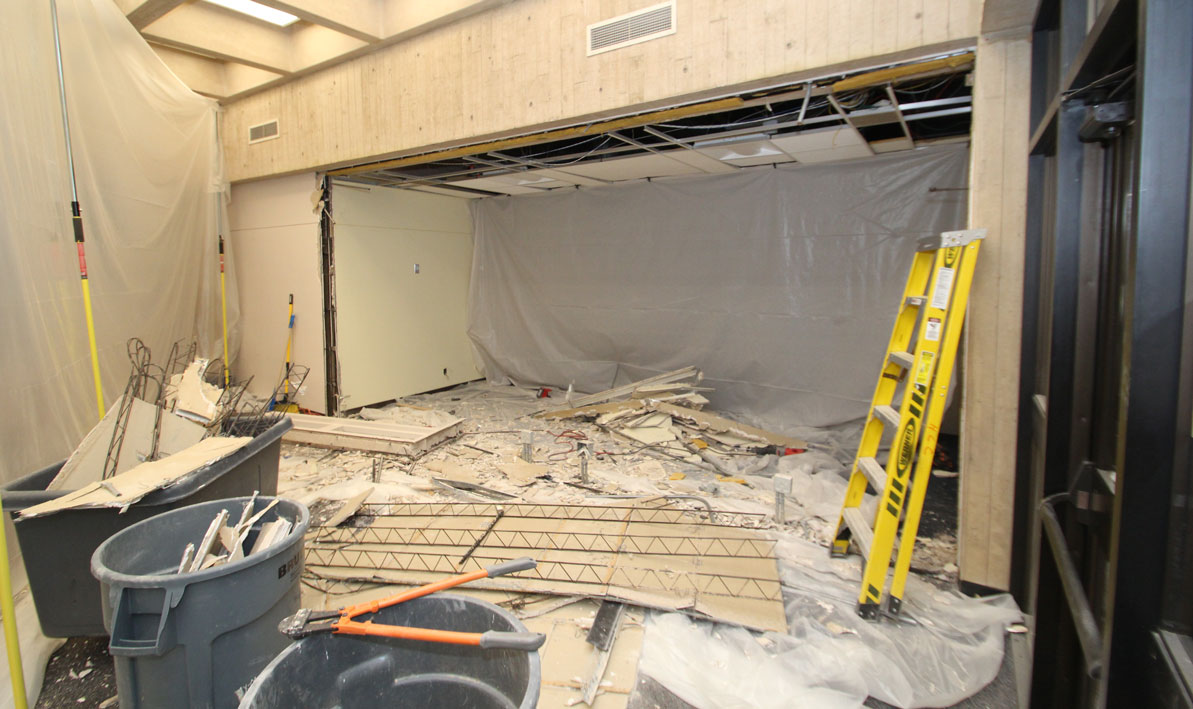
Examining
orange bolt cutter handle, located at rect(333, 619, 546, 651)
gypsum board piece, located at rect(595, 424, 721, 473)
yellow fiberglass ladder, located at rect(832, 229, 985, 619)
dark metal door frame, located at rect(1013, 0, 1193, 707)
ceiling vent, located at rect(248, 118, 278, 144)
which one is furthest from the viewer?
ceiling vent, located at rect(248, 118, 278, 144)

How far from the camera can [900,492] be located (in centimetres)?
208

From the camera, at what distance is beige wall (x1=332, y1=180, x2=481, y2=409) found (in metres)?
5.11

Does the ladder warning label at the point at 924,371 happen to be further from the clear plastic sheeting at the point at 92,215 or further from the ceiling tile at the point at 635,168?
the clear plastic sheeting at the point at 92,215

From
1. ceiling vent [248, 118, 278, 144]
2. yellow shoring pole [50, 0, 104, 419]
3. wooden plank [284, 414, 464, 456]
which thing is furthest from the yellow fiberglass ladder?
ceiling vent [248, 118, 278, 144]

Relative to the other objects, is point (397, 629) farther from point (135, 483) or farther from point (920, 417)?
point (920, 417)

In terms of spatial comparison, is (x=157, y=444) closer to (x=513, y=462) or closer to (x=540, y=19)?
(x=513, y=462)

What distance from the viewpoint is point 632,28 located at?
294cm

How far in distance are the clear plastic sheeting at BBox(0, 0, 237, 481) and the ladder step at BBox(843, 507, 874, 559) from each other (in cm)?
346

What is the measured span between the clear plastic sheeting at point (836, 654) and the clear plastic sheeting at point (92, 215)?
9.18 feet

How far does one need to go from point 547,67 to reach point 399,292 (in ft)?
10.1

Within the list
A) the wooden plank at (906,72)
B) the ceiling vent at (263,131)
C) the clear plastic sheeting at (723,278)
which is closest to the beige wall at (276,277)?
the ceiling vent at (263,131)

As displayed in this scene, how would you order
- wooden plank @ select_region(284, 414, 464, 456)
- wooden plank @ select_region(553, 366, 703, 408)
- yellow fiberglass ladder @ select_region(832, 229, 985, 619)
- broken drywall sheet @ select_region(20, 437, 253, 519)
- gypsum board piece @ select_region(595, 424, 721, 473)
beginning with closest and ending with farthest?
broken drywall sheet @ select_region(20, 437, 253, 519) < yellow fiberglass ladder @ select_region(832, 229, 985, 619) < gypsum board piece @ select_region(595, 424, 721, 473) < wooden plank @ select_region(284, 414, 464, 456) < wooden plank @ select_region(553, 366, 703, 408)

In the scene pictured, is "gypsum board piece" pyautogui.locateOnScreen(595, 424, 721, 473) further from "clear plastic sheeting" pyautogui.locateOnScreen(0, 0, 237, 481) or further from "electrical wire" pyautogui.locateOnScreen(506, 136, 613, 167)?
"clear plastic sheeting" pyautogui.locateOnScreen(0, 0, 237, 481)

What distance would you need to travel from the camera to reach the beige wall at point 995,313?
81.9 inches
